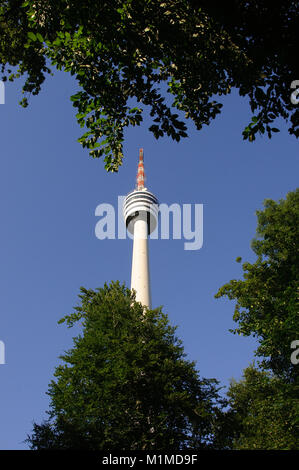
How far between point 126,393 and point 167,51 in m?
16.4

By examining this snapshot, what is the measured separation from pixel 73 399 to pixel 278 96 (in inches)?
684

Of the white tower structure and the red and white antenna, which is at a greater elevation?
the red and white antenna

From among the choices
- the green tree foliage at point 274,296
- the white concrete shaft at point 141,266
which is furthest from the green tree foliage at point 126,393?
the white concrete shaft at point 141,266

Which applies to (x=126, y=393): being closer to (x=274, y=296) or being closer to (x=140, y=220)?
(x=274, y=296)

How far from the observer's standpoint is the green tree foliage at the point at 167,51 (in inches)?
294

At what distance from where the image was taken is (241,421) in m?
22.3

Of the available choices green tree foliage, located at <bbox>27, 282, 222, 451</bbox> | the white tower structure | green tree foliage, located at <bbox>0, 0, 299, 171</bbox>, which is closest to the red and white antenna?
the white tower structure

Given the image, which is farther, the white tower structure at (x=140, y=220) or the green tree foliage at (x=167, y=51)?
the white tower structure at (x=140, y=220)

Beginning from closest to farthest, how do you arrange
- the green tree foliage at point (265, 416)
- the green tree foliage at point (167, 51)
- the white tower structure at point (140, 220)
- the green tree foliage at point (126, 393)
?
the green tree foliage at point (167, 51) → the green tree foliage at point (265, 416) → the green tree foliage at point (126, 393) → the white tower structure at point (140, 220)

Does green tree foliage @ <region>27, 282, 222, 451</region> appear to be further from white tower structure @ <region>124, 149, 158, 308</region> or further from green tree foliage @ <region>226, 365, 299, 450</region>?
white tower structure @ <region>124, 149, 158, 308</region>

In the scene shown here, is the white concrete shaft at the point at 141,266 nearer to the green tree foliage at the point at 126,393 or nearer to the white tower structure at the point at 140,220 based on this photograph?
the white tower structure at the point at 140,220

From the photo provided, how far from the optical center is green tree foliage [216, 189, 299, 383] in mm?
17250

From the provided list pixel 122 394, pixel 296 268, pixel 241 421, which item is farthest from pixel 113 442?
pixel 296 268

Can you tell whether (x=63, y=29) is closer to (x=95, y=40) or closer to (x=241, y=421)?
(x=95, y=40)
